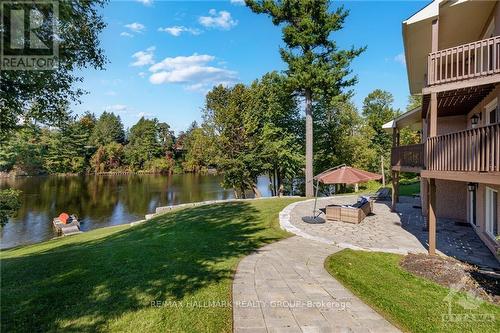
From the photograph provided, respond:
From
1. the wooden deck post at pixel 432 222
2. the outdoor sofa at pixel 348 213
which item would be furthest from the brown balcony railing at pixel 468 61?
the outdoor sofa at pixel 348 213

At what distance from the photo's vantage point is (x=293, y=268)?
22.9ft

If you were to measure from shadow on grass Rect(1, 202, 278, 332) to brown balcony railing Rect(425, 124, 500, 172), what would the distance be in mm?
5557

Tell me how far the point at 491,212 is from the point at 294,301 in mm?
7778

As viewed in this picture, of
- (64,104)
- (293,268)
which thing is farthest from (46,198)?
(293,268)

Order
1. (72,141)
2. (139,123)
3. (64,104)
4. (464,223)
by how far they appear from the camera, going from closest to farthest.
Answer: (64,104) → (464,223) → (72,141) → (139,123)

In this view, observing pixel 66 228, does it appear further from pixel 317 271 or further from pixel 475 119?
pixel 475 119

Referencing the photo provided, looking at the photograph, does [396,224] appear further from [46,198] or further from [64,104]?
[46,198]

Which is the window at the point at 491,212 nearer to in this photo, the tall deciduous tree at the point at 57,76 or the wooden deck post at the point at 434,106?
the wooden deck post at the point at 434,106

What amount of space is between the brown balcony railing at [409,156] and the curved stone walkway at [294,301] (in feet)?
20.8

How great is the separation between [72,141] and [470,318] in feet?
240

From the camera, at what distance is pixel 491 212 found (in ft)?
29.3
